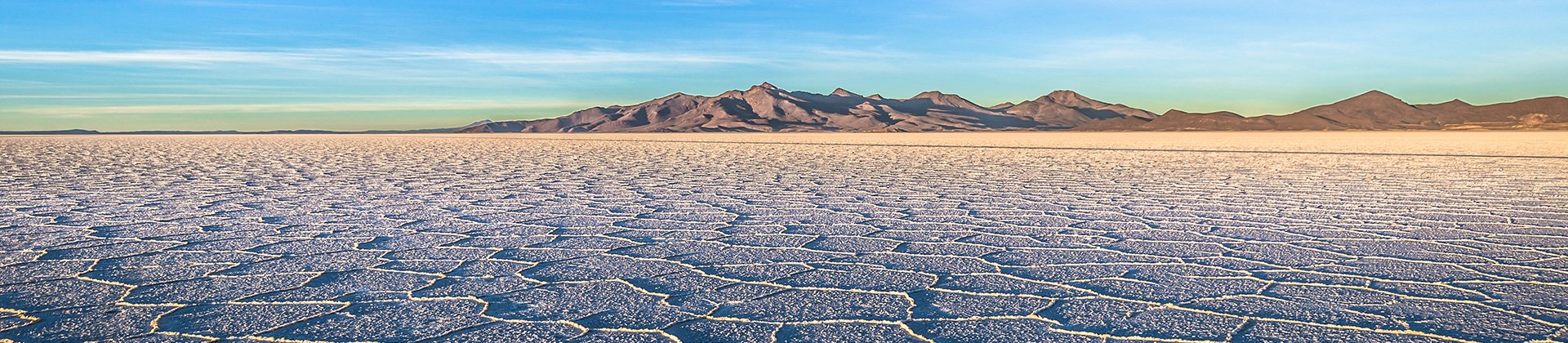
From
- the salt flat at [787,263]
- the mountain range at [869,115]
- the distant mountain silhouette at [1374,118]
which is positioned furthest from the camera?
the mountain range at [869,115]

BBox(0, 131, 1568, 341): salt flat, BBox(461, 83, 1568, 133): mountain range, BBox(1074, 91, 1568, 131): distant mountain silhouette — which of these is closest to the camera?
BBox(0, 131, 1568, 341): salt flat

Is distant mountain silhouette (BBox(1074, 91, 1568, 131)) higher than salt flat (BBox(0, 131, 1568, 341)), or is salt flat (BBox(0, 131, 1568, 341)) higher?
salt flat (BBox(0, 131, 1568, 341))

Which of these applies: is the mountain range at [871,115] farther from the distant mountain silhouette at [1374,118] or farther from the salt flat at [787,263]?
the salt flat at [787,263]

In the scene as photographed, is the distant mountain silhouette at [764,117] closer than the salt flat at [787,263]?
No

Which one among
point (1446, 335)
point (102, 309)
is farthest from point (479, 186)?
point (1446, 335)

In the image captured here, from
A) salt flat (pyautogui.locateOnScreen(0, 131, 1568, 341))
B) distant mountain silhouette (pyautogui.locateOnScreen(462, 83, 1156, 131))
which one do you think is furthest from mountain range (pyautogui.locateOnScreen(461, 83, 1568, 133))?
salt flat (pyautogui.locateOnScreen(0, 131, 1568, 341))

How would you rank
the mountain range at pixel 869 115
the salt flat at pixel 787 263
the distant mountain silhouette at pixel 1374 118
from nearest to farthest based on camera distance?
the salt flat at pixel 787 263, the distant mountain silhouette at pixel 1374 118, the mountain range at pixel 869 115

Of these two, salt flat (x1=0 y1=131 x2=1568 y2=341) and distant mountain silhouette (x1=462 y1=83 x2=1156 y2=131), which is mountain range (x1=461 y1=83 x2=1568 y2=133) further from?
salt flat (x1=0 y1=131 x2=1568 y2=341)

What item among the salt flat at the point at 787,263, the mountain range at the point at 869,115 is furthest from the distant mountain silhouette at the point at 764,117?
the salt flat at the point at 787,263
